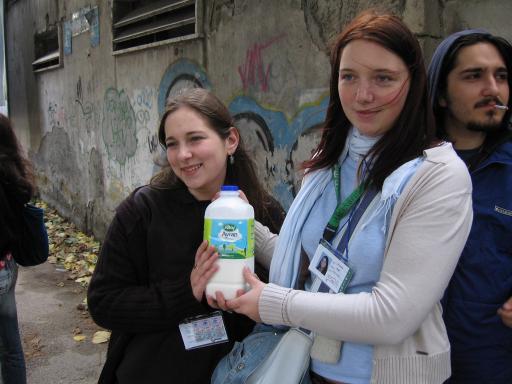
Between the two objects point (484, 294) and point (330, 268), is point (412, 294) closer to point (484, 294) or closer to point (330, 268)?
point (330, 268)

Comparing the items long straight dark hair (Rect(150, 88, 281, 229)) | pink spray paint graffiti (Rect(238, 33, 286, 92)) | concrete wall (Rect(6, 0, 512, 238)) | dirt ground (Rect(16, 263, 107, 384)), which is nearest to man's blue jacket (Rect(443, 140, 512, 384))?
long straight dark hair (Rect(150, 88, 281, 229))

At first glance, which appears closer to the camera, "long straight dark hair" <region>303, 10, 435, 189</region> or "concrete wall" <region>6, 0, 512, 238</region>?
"long straight dark hair" <region>303, 10, 435, 189</region>

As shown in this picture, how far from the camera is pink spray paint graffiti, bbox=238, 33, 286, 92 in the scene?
3.73m

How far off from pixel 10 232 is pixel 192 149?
1.71 metres

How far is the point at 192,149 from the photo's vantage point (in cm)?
171

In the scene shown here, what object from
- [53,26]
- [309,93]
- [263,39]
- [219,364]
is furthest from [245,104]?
[53,26]

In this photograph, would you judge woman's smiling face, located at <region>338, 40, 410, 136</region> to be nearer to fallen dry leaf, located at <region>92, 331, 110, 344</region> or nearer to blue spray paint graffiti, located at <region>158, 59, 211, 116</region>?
blue spray paint graffiti, located at <region>158, 59, 211, 116</region>

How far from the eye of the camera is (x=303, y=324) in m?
1.25

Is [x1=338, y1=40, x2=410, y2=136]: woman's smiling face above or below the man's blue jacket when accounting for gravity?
above

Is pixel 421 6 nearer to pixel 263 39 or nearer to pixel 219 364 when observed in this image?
pixel 263 39

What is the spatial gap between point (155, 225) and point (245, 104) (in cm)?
248

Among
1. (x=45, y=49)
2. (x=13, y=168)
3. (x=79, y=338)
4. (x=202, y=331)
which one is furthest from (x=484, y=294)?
(x=45, y=49)

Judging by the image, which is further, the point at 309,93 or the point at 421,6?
the point at 309,93

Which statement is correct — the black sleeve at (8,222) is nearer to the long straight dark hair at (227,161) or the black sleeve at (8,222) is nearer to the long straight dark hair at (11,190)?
the long straight dark hair at (11,190)
